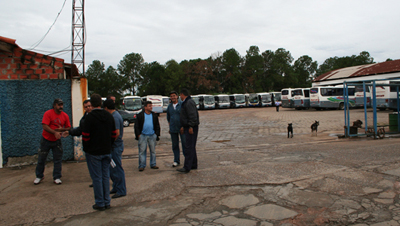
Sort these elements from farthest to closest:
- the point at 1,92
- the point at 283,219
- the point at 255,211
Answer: the point at 1,92 < the point at 255,211 < the point at 283,219

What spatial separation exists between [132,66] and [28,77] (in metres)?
84.9

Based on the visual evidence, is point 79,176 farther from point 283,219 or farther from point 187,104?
point 283,219

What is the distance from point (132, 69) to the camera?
90438 millimetres

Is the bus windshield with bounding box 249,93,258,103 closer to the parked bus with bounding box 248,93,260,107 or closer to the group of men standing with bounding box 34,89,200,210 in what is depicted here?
the parked bus with bounding box 248,93,260,107

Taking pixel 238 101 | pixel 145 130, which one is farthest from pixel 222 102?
pixel 145 130

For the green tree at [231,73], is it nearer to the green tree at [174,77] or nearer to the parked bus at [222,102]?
the green tree at [174,77]

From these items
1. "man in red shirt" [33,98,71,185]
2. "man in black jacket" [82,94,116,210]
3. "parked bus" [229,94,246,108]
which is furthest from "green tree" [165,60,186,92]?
"man in black jacket" [82,94,116,210]

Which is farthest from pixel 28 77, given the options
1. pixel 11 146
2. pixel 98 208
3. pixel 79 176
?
pixel 98 208

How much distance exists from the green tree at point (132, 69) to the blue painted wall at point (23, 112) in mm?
83129

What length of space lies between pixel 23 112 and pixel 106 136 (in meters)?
4.49

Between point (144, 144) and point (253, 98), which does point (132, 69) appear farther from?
point (144, 144)

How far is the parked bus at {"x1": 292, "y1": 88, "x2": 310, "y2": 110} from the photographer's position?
3347 cm

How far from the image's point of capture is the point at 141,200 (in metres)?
Answer: 4.75

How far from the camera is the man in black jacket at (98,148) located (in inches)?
170
